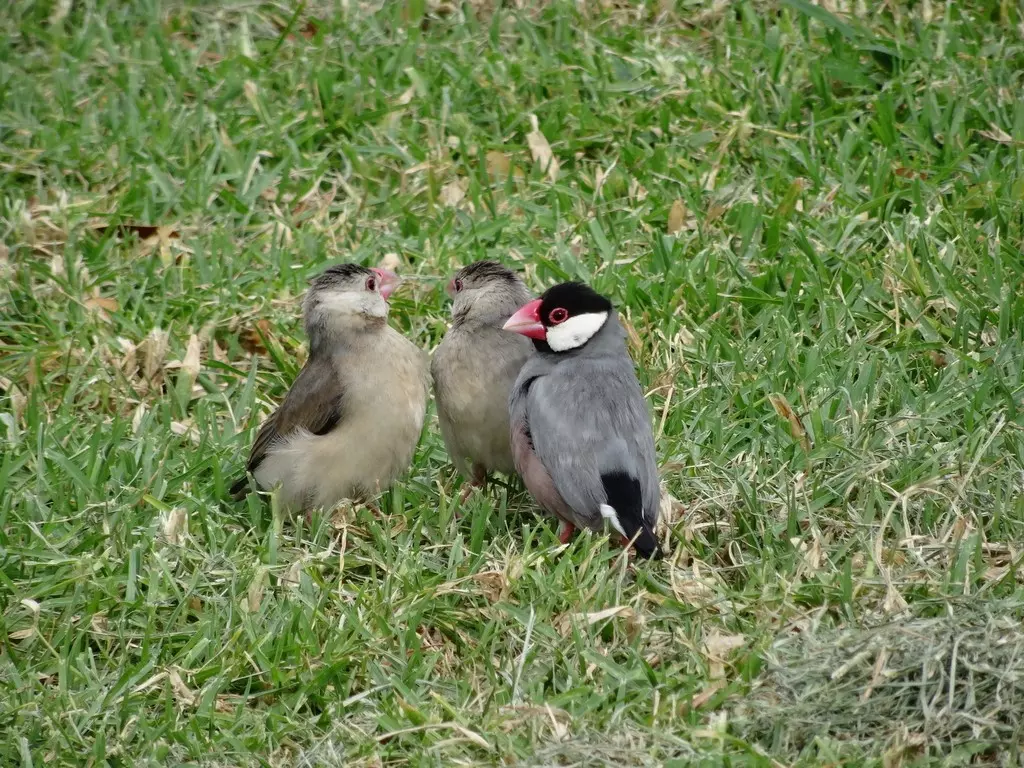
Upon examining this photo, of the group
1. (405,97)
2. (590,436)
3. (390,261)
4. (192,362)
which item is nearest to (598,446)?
(590,436)

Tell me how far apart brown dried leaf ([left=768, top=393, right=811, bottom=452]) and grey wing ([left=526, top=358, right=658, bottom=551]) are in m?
0.64

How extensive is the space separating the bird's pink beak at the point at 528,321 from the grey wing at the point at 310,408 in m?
0.66

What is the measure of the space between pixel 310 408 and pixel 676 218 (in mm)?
2180

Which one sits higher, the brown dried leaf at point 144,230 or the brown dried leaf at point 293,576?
the brown dried leaf at point 293,576

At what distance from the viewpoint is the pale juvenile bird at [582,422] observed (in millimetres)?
4379


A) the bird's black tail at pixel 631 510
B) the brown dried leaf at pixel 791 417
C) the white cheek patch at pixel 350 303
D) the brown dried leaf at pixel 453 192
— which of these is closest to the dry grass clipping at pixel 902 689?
the bird's black tail at pixel 631 510

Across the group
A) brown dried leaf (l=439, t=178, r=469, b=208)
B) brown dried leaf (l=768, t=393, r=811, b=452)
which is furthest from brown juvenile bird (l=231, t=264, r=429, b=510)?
brown dried leaf (l=439, t=178, r=469, b=208)

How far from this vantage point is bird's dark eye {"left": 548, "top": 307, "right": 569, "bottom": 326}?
15.6ft

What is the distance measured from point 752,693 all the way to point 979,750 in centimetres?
59

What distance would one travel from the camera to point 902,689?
11.9 ft

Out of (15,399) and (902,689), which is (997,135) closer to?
(902,689)

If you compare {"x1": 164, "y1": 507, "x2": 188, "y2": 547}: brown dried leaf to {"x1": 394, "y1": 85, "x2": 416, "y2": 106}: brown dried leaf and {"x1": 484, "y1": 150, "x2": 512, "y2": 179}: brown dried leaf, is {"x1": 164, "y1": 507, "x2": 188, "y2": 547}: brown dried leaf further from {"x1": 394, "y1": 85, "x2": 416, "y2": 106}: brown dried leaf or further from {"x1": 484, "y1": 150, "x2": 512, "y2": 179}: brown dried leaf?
{"x1": 394, "y1": 85, "x2": 416, "y2": 106}: brown dried leaf

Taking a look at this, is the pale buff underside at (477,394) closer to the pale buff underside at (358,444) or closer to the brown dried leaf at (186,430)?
the pale buff underside at (358,444)

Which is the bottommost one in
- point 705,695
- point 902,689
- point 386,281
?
point 705,695
